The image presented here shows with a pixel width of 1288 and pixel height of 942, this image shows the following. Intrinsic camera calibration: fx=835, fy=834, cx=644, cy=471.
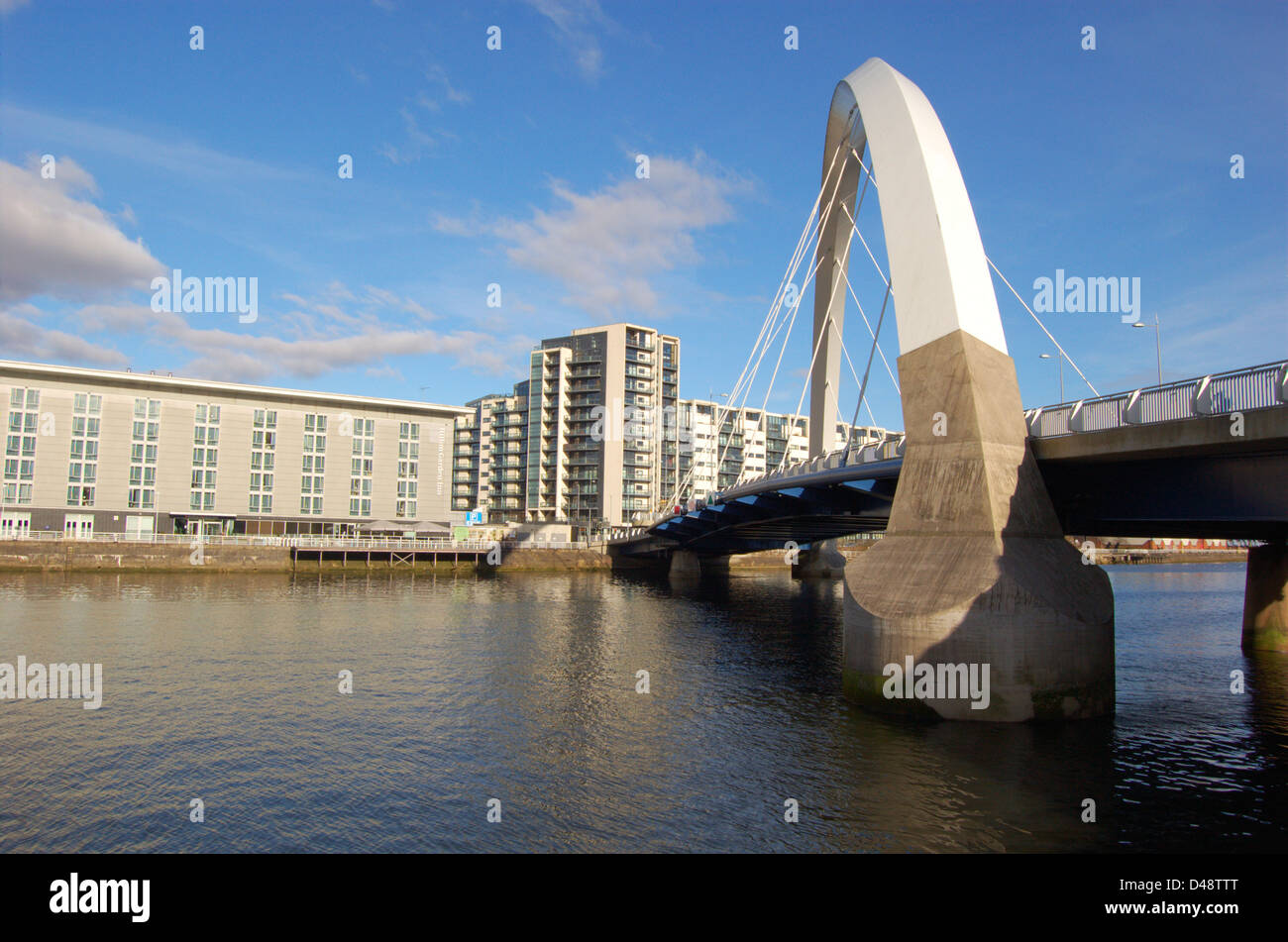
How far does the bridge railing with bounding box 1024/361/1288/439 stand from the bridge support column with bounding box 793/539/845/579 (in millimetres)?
64155

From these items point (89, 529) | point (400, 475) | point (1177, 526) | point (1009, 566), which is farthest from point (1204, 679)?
point (89, 529)

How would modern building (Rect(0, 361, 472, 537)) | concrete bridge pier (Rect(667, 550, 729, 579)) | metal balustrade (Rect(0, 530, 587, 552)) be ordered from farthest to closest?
1. concrete bridge pier (Rect(667, 550, 729, 579))
2. modern building (Rect(0, 361, 472, 537))
3. metal balustrade (Rect(0, 530, 587, 552))

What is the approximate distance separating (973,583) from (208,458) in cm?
8275

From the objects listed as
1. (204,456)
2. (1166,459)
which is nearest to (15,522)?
(204,456)

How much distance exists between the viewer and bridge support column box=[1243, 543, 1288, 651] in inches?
1275

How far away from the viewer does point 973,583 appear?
2050 cm

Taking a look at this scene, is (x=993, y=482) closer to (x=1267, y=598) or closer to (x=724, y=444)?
(x=1267, y=598)

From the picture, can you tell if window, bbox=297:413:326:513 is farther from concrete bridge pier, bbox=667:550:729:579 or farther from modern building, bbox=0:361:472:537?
concrete bridge pier, bbox=667:550:729:579

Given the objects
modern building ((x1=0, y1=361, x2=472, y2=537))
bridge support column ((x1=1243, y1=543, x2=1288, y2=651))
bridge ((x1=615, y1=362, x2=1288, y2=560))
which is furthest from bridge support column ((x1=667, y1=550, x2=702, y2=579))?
bridge support column ((x1=1243, y1=543, x2=1288, y2=651))

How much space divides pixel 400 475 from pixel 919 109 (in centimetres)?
7437

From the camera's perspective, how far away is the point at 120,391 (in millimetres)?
81812

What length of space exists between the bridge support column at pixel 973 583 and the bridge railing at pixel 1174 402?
3.75ft

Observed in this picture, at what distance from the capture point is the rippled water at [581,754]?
14.4 m
